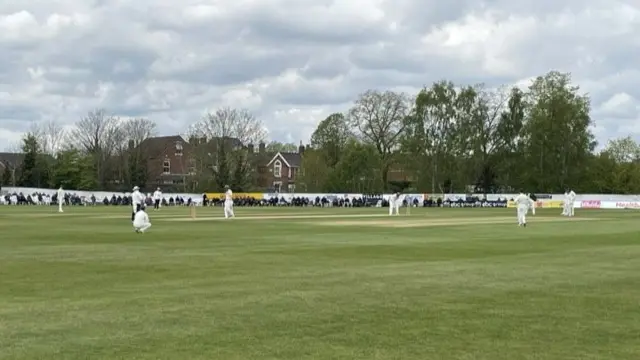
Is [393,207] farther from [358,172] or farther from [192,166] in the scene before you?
[192,166]

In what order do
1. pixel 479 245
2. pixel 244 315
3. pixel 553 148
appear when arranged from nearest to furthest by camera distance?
pixel 244 315, pixel 479 245, pixel 553 148

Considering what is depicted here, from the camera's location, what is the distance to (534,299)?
506 inches

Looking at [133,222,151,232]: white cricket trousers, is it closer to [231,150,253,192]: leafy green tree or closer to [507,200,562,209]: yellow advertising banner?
[507,200,562,209]: yellow advertising banner

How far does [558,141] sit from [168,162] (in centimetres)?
8048

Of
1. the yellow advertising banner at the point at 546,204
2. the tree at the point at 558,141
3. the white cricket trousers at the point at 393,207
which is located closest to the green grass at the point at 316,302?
the white cricket trousers at the point at 393,207

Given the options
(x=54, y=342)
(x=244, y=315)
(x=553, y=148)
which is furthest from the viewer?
(x=553, y=148)

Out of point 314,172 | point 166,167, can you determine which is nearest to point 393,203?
point 314,172

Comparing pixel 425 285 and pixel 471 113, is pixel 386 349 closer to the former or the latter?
pixel 425 285

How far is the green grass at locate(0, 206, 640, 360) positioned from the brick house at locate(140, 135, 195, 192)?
125 meters

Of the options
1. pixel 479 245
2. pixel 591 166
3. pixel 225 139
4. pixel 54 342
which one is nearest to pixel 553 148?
pixel 591 166

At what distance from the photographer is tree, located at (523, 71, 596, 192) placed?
101188mm

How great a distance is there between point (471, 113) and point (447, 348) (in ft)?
332

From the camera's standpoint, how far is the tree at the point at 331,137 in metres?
125

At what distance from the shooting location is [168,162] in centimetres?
15788
